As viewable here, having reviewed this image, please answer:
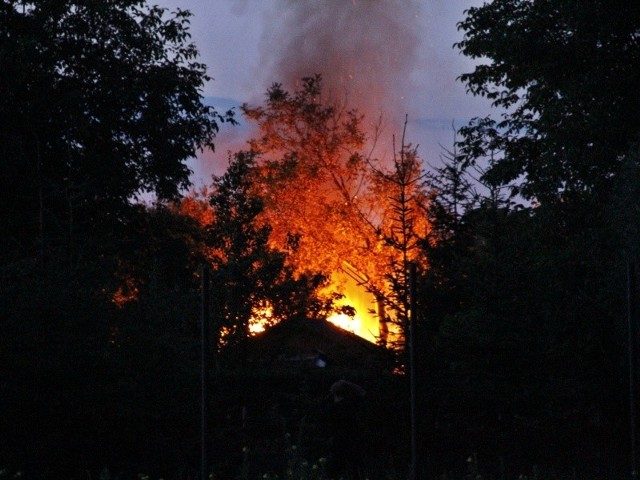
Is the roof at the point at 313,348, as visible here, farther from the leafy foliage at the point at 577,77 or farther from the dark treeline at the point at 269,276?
the leafy foliage at the point at 577,77

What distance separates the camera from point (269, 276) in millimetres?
29750

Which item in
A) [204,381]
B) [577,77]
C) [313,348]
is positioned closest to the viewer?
[204,381]

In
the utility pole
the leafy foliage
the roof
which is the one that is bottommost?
the utility pole

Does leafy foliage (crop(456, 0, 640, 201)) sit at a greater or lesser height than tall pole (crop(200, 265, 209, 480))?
greater

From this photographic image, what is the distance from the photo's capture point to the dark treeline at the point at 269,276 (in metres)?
13.3

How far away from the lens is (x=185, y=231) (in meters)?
33.1

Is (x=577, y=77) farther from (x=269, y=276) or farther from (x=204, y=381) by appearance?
(x=204, y=381)

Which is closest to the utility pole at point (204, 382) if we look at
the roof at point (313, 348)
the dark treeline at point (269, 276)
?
the dark treeline at point (269, 276)

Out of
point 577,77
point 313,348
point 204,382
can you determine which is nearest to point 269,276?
point 577,77

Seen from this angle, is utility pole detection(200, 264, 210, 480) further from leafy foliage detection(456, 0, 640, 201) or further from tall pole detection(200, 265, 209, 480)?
leafy foliage detection(456, 0, 640, 201)

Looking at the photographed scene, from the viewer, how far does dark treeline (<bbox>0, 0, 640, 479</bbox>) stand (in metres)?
13.3

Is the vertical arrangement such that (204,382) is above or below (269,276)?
below

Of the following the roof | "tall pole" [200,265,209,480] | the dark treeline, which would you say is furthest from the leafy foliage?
"tall pole" [200,265,209,480]

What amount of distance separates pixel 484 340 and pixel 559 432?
1.78m
